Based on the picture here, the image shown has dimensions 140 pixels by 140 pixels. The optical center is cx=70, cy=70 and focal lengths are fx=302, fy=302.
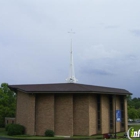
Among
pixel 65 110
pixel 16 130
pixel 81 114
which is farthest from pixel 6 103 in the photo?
pixel 81 114

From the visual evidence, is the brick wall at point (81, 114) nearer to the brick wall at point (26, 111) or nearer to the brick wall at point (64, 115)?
the brick wall at point (64, 115)

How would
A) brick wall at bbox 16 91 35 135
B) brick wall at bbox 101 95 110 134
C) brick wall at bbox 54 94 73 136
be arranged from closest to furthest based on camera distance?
brick wall at bbox 54 94 73 136 → brick wall at bbox 16 91 35 135 → brick wall at bbox 101 95 110 134

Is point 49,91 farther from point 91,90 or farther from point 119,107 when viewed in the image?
point 119,107

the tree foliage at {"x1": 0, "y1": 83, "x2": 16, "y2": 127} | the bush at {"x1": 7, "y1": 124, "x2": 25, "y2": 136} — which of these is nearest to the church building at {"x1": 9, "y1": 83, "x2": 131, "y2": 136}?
the bush at {"x1": 7, "y1": 124, "x2": 25, "y2": 136}

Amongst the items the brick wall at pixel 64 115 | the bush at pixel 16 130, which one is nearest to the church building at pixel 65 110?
the brick wall at pixel 64 115

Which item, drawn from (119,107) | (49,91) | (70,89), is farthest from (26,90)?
(119,107)

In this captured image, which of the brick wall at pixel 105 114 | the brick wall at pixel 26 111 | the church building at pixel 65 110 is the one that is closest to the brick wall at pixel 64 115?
the church building at pixel 65 110

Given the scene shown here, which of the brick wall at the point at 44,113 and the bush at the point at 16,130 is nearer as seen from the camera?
the brick wall at the point at 44,113

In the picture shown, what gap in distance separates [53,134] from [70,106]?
4.51 meters

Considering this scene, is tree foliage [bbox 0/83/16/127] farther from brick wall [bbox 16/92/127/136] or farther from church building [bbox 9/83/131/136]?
brick wall [bbox 16/92/127/136]

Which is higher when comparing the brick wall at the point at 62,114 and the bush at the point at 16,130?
the brick wall at the point at 62,114

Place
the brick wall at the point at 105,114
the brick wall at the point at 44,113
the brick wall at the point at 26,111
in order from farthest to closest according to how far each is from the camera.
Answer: the brick wall at the point at 105,114 → the brick wall at the point at 26,111 → the brick wall at the point at 44,113

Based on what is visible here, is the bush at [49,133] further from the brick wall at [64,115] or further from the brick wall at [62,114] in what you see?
the brick wall at [64,115]

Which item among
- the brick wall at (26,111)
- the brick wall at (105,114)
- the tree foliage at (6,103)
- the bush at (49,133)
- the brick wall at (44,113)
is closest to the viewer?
the bush at (49,133)
